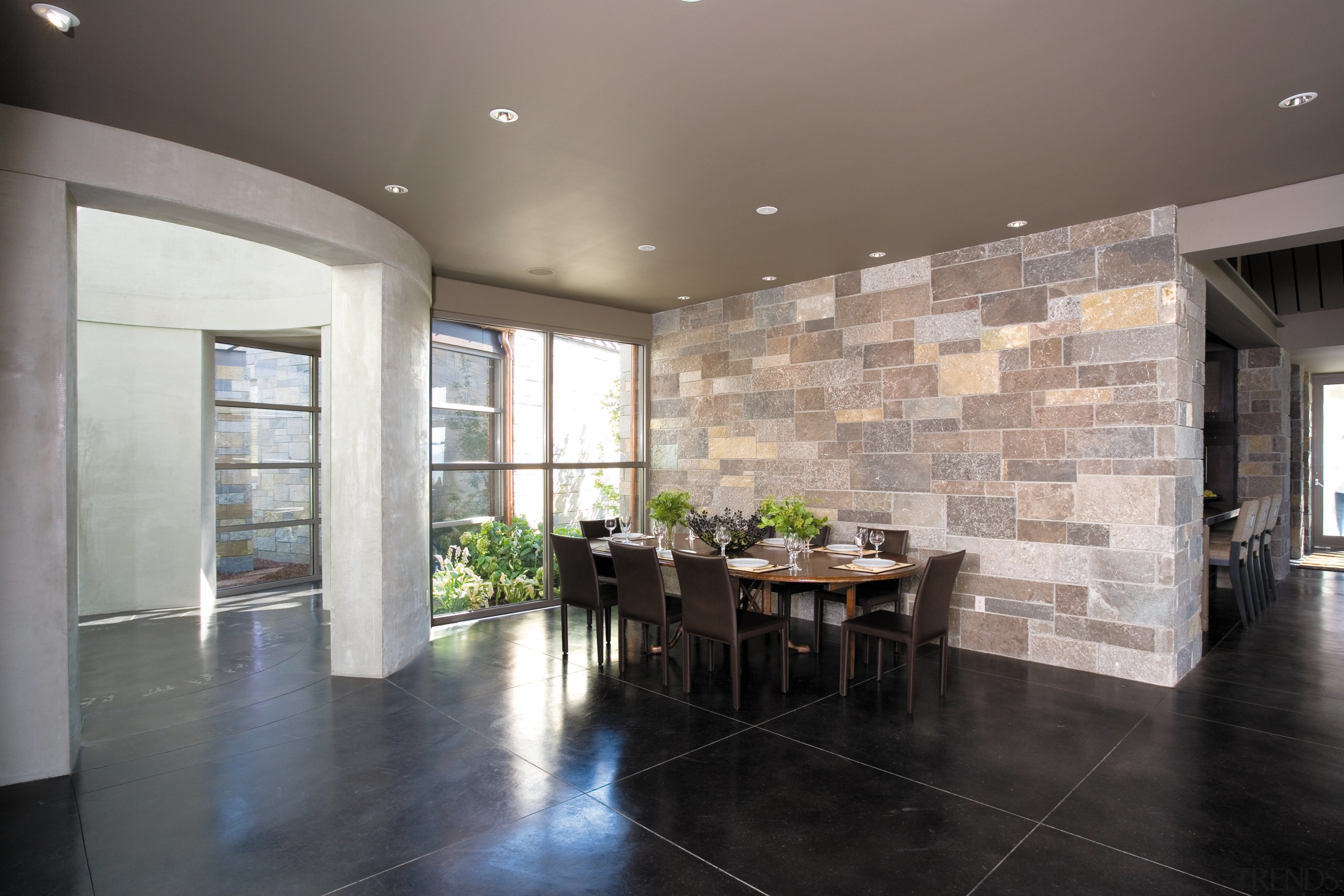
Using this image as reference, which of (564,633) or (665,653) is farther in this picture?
(564,633)

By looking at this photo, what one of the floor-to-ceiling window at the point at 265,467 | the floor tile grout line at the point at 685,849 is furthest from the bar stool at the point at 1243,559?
the floor-to-ceiling window at the point at 265,467

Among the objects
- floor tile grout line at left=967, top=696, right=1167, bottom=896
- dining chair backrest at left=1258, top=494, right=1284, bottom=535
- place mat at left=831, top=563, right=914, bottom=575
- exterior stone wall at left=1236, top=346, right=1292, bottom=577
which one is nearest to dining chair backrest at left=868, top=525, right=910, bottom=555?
place mat at left=831, top=563, right=914, bottom=575

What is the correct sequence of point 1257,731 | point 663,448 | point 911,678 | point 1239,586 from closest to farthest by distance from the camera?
point 1257,731
point 911,678
point 1239,586
point 663,448

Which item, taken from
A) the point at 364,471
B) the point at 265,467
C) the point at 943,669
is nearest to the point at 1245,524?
the point at 943,669

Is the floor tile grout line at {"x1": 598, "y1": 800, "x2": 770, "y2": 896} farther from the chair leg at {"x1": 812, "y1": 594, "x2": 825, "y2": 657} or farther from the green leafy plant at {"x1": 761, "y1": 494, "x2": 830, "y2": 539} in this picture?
the chair leg at {"x1": 812, "y1": 594, "x2": 825, "y2": 657}

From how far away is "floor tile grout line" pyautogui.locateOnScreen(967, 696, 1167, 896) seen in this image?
7.32ft

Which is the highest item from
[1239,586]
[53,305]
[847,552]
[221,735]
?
[53,305]

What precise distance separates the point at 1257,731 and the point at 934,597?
1586 mm

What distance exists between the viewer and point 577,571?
186 inches

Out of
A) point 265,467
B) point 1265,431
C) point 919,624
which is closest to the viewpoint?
point 919,624

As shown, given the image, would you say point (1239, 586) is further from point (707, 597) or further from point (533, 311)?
point (533, 311)

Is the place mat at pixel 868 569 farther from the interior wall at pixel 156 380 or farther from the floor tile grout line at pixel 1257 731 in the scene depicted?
the interior wall at pixel 156 380

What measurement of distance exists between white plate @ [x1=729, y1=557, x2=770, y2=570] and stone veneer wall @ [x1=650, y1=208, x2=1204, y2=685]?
1.43 meters

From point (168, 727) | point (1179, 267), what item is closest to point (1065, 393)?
point (1179, 267)
